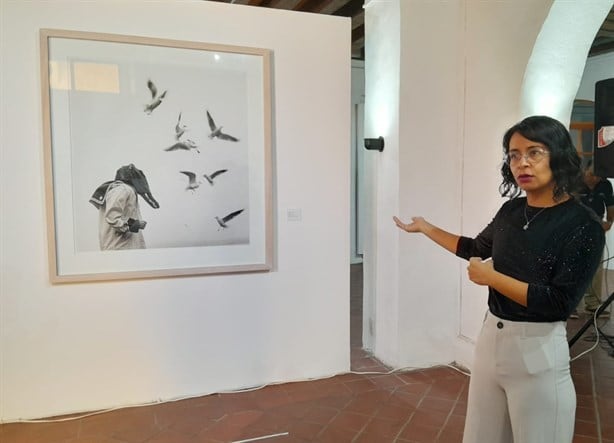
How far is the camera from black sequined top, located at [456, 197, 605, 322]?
4.56 feet

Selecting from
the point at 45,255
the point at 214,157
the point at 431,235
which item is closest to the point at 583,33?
the point at 431,235

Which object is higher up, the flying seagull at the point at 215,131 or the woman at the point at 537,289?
the flying seagull at the point at 215,131

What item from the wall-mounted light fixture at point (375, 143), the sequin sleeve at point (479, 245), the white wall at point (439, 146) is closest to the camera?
the sequin sleeve at point (479, 245)

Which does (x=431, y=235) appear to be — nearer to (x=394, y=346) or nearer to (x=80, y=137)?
(x=394, y=346)

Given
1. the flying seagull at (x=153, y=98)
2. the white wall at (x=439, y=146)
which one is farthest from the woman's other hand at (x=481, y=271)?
the flying seagull at (x=153, y=98)

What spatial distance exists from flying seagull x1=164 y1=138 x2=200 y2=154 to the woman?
1.78 meters

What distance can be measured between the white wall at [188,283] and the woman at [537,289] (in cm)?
158

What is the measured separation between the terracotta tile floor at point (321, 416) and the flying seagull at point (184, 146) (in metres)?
1.50

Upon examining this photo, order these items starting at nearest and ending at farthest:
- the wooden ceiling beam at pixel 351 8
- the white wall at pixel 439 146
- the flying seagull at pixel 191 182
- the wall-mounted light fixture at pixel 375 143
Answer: the flying seagull at pixel 191 182, the white wall at pixel 439 146, the wall-mounted light fixture at pixel 375 143, the wooden ceiling beam at pixel 351 8

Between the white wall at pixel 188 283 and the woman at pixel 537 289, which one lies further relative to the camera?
the white wall at pixel 188 283

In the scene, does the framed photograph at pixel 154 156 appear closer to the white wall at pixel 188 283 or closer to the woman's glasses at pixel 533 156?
the white wall at pixel 188 283

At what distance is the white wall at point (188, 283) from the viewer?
2.50 metres

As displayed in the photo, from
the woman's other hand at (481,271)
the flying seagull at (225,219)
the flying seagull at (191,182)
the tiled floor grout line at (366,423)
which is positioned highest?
the flying seagull at (191,182)

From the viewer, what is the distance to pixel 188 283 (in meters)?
2.80
